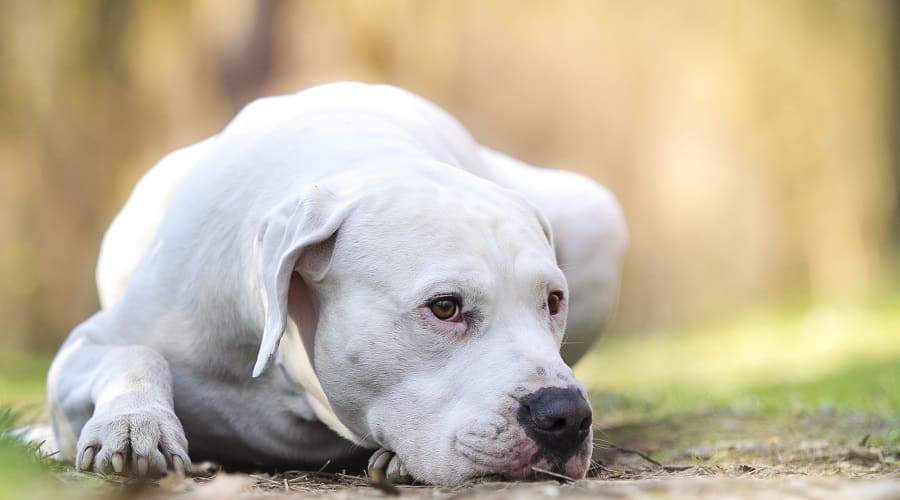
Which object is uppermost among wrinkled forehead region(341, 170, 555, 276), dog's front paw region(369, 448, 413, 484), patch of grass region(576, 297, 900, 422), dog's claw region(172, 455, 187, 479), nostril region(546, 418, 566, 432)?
patch of grass region(576, 297, 900, 422)

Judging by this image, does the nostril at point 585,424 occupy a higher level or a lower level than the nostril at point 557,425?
higher

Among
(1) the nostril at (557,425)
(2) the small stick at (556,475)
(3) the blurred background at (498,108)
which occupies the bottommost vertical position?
(2) the small stick at (556,475)

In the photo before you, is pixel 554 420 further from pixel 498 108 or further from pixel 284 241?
pixel 498 108

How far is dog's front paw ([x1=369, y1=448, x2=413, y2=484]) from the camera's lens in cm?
348

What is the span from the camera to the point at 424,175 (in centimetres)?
380

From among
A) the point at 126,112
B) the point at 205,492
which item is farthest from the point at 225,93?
the point at 205,492

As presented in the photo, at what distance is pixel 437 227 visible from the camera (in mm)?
3523

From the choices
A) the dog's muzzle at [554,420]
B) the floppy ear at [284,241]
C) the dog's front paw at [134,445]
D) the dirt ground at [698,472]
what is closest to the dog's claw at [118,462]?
the dog's front paw at [134,445]

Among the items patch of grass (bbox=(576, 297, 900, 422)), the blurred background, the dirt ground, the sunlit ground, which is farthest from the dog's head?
the blurred background

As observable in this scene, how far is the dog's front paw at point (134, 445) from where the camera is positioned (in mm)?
3445

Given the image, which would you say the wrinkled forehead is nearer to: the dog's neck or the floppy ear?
the floppy ear

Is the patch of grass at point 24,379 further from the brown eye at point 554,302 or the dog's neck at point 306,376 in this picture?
the brown eye at point 554,302

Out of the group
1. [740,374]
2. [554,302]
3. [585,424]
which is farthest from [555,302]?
[740,374]

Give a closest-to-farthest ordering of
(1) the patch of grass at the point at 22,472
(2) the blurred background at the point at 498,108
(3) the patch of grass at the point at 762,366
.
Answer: (1) the patch of grass at the point at 22,472
(3) the patch of grass at the point at 762,366
(2) the blurred background at the point at 498,108
